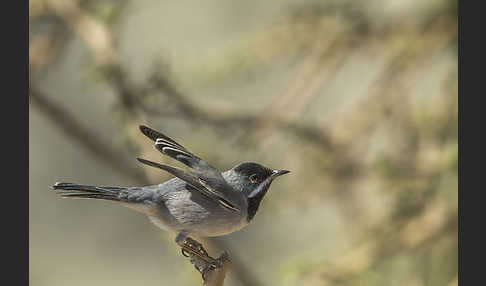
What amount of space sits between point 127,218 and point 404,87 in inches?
62.7

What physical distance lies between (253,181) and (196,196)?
0.11 metres

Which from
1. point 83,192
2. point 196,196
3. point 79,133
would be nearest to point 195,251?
point 196,196

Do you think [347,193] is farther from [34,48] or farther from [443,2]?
[34,48]

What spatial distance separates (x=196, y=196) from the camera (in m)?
0.99

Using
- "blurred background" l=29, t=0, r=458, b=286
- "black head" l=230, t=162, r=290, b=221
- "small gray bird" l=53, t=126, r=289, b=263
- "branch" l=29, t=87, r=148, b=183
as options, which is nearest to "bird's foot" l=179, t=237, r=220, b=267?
"small gray bird" l=53, t=126, r=289, b=263

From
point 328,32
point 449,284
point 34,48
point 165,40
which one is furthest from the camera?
point 165,40

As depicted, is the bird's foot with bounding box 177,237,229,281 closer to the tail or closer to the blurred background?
the tail

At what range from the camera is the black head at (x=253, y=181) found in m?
1.01

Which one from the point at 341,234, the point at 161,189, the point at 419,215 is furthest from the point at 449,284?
the point at 161,189

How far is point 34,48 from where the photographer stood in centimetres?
197

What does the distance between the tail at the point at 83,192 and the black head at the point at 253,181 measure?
8.5 inches

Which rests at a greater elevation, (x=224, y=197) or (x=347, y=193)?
(x=347, y=193)

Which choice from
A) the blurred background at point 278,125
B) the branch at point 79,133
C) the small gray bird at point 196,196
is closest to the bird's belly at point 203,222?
the small gray bird at point 196,196

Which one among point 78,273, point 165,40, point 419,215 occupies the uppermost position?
point 165,40
